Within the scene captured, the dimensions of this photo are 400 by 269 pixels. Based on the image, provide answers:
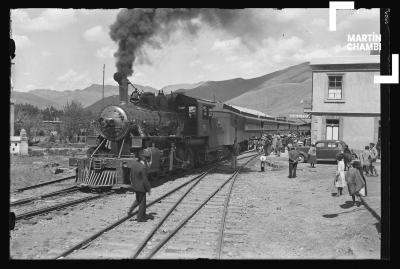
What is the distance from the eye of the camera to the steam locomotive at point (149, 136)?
42.8 ft

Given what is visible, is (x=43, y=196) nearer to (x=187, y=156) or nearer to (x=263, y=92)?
(x=187, y=156)

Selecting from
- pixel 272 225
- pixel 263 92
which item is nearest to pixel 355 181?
pixel 272 225

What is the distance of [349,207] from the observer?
11.0 meters

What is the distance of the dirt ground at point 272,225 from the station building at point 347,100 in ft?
32.7

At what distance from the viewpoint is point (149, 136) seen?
14.0m

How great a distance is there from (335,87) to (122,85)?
1448 cm

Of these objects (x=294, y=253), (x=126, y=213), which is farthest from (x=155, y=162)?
(x=294, y=253)

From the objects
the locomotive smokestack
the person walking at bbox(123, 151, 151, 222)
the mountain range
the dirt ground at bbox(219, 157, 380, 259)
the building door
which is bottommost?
the dirt ground at bbox(219, 157, 380, 259)

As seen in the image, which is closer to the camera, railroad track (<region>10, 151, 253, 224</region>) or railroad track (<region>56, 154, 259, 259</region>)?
railroad track (<region>56, 154, 259, 259</region>)

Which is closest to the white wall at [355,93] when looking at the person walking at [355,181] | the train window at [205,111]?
the train window at [205,111]

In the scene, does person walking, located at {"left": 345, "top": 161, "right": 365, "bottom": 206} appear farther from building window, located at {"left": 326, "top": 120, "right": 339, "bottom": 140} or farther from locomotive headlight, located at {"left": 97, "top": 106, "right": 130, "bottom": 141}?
building window, located at {"left": 326, "top": 120, "right": 339, "bottom": 140}

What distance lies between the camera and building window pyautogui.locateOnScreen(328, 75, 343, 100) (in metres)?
23.8

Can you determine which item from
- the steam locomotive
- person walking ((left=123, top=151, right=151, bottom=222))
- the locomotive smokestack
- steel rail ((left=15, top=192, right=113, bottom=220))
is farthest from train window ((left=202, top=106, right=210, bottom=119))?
person walking ((left=123, top=151, right=151, bottom=222))
